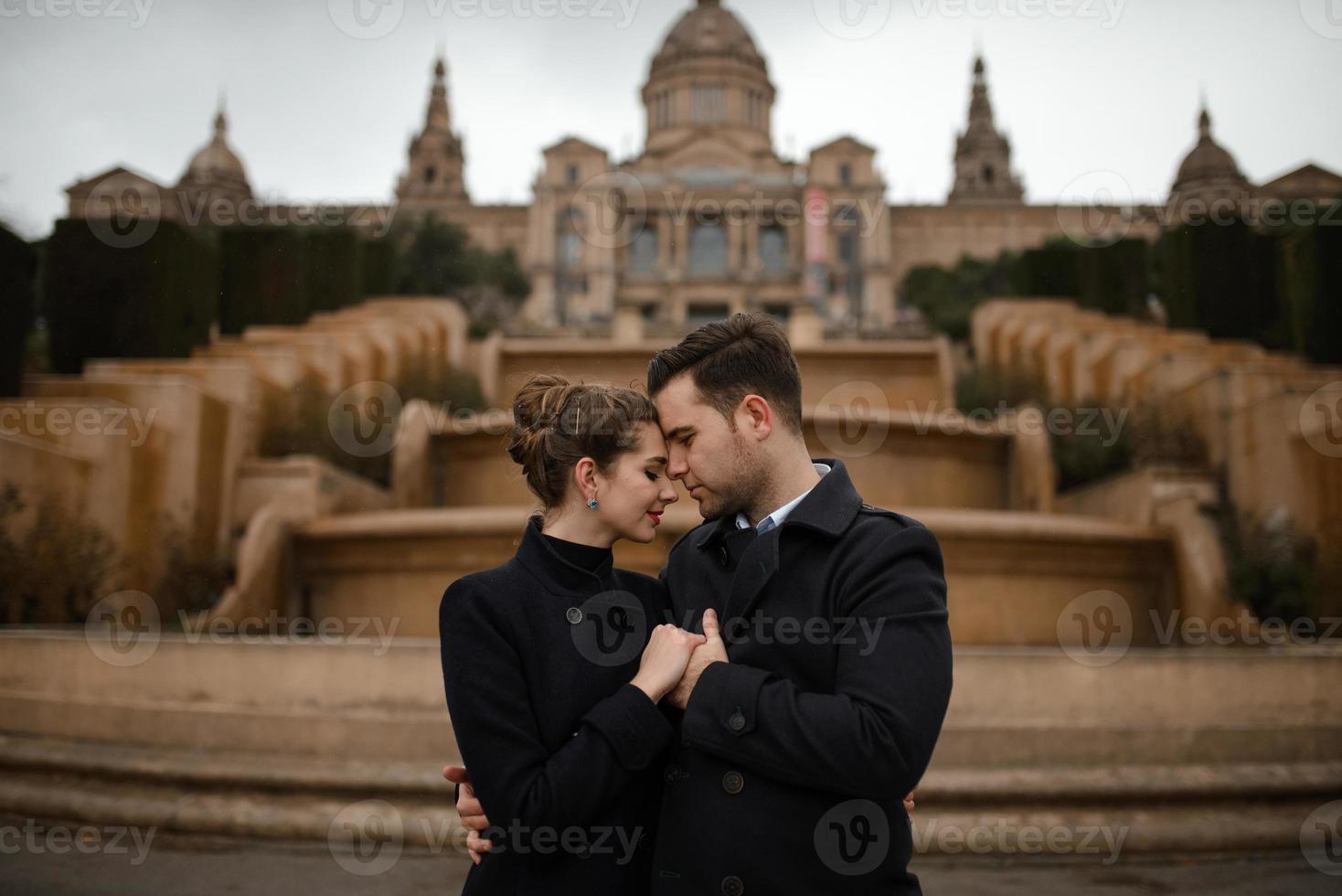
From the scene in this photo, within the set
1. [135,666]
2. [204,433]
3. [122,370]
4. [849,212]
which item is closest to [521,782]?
[135,666]

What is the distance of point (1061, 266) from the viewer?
20.0 metres

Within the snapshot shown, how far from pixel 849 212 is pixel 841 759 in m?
63.7

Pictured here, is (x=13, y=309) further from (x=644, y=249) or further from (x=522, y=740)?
(x=644, y=249)

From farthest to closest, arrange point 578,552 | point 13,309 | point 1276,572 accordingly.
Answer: point 13,309 → point 1276,572 → point 578,552

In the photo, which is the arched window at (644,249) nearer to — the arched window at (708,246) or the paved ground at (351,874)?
the arched window at (708,246)

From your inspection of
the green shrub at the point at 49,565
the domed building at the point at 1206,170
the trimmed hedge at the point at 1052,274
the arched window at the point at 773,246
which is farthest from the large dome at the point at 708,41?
the green shrub at the point at 49,565

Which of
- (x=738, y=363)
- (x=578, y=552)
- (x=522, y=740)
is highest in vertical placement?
(x=738, y=363)

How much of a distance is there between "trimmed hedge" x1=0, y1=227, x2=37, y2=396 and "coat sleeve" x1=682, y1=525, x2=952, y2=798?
9358 millimetres

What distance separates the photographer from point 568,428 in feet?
7.05

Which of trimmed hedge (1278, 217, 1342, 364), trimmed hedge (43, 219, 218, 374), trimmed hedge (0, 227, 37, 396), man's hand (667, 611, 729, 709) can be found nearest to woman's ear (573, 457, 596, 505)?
man's hand (667, 611, 729, 709)

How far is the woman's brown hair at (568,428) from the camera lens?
2.13 meters

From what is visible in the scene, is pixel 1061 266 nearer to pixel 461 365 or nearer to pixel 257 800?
pixel 461 365

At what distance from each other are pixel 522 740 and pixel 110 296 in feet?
36.7

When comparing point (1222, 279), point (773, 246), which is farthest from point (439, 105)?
point (1222, 279)
